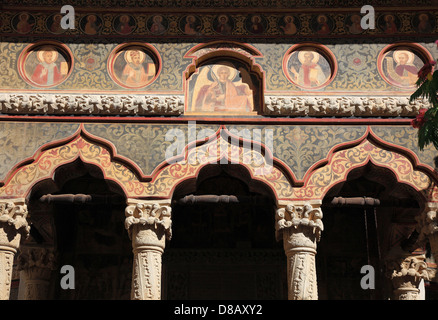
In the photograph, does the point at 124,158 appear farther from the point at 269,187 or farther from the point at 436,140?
the point at 436,140

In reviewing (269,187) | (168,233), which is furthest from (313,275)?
(168,233)

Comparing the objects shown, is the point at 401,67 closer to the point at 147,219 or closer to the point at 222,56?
the point at 222,56

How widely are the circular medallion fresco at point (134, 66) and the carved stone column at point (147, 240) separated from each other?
2.17 metres

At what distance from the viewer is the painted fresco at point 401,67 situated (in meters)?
11.5

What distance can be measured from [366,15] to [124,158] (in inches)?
186

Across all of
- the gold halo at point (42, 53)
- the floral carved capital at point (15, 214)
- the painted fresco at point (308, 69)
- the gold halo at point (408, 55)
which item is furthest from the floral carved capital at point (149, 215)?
A: the gold halo at point (408, 55)

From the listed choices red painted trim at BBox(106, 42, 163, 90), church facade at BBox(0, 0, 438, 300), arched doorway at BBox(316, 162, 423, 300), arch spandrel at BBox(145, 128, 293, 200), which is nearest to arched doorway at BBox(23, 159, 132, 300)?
church facade at BBox(0, 0, 438, 300)

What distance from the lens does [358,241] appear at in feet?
45.7

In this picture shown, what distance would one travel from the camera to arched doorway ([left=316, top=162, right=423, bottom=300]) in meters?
13.0

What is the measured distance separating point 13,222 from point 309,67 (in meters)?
5.34

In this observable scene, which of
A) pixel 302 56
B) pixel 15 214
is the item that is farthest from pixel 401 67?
pixel 15 214

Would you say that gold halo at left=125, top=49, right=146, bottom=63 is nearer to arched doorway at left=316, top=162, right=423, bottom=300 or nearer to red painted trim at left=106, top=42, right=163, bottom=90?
red painted trim at left=106, top=42, right=163, bottom=90

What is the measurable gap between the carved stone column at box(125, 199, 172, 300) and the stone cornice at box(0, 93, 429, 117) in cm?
159

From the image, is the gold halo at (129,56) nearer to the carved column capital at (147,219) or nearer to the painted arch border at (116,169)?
the painted arch border at (116,169)
